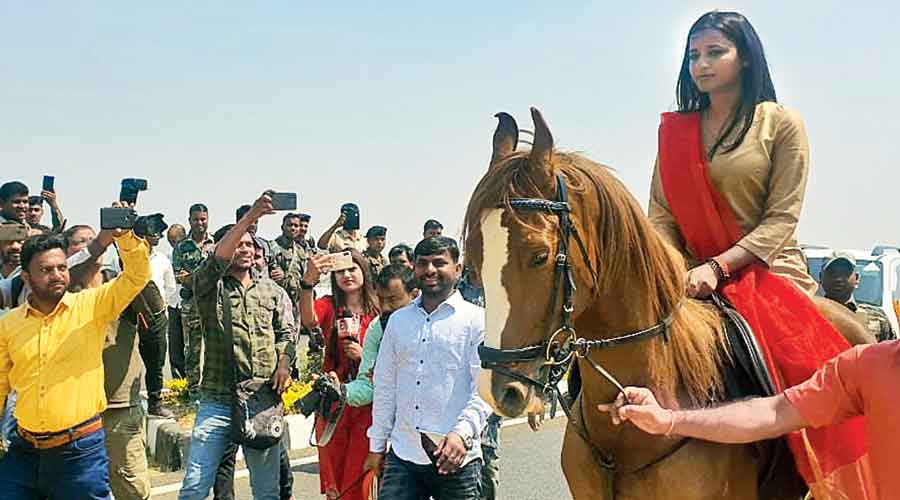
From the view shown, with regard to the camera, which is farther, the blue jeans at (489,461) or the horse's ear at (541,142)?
the blue jeans at (489,461)

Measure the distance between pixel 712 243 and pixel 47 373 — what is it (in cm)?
356

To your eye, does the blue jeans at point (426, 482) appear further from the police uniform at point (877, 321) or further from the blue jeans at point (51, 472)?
the police uniform at point (877, 321)

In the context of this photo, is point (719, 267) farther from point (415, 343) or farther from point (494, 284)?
point (415, 343)

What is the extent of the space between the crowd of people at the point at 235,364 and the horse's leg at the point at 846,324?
1.69 metres

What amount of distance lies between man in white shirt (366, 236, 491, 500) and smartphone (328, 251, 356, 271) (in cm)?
106

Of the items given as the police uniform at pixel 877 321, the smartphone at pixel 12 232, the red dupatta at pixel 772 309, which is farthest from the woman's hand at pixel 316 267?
the police uniform at pixel 877 321

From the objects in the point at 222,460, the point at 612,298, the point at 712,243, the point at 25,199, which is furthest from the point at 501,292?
the point at 25,199

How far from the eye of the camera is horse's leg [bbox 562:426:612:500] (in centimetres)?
297

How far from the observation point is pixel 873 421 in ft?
7.16

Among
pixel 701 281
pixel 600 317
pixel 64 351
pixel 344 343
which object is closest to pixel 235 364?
pixel 344 343

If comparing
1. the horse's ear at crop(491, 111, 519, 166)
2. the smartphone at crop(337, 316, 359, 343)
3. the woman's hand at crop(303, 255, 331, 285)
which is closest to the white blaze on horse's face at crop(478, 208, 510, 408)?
the horse's ear at crop(491, 111, 519, 166)

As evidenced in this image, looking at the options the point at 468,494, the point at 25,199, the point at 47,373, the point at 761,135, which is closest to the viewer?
the point at 761,135

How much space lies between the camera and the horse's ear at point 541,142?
8.09ft

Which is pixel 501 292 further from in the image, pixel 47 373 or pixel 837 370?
pixel 47 373
